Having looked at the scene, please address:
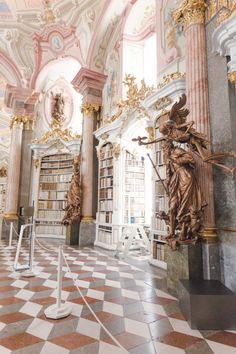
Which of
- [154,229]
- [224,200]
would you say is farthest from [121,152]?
[224,200]

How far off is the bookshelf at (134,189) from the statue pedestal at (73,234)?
6.08 ft

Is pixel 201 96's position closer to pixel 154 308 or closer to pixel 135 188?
pixel 154 308

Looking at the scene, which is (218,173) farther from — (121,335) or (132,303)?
(121,335)

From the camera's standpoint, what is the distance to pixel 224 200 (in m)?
3.29

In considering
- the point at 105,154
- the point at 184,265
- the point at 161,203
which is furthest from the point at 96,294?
the point at 105,154

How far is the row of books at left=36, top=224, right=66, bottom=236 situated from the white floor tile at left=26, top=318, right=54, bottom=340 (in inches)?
274

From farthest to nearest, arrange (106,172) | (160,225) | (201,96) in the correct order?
1. (106,172)
2. (160,225)
3. (201,96)

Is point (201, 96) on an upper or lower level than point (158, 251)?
upper

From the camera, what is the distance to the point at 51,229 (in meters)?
9.46

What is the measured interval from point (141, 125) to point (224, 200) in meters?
4.02

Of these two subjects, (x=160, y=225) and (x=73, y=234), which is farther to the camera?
(x=73, y=234)

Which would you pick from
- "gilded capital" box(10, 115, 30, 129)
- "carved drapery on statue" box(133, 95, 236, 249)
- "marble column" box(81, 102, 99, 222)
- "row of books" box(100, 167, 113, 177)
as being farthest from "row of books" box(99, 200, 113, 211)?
"gilded capital" box(10, 115, 30, 129)

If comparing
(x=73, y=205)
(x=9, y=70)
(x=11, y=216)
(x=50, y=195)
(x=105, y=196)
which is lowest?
(x=11, y=216)

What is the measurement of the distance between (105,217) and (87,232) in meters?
0.90
